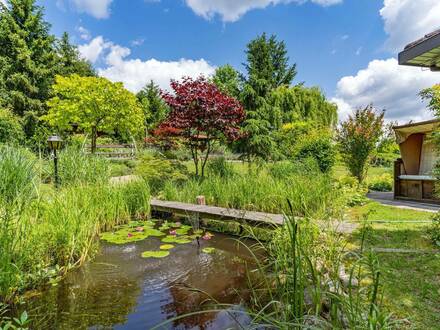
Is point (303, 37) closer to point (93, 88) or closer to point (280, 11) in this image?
point (280, 11)

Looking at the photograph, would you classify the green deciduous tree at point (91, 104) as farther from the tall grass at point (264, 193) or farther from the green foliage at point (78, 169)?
the tall grass at point (264, 193)

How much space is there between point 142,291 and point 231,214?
2092 mm

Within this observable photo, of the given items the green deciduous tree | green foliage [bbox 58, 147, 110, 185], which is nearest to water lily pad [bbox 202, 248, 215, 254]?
green foliage [bbox 58, 147, 110, 185]

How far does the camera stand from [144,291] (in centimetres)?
292

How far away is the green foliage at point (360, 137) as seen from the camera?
296 inches

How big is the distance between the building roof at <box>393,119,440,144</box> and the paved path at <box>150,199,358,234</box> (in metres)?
3.58

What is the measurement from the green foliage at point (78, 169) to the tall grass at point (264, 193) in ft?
5.27

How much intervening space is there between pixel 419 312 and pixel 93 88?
1685cm

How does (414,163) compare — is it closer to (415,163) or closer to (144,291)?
(415,163)

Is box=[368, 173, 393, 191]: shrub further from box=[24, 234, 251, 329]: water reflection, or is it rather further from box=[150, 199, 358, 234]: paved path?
box=[24, 234, 251, 329]: water reflection

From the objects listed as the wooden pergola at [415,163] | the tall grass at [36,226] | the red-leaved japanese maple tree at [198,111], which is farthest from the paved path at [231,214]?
the wooden pergola at [415,163]

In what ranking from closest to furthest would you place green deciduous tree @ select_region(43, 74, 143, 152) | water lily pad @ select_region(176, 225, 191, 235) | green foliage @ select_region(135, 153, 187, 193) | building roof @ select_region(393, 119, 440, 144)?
water lily pad @ select_region(176, 225, 191, 235), building roof @ select_region(393, 119, 440, 144), green foliage @ select_region(135, 153, 187, 193), green deciduous tree @ select_region(43, 74, 143, 152)

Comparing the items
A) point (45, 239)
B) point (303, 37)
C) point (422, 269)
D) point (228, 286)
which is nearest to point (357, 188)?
point (422, 269)

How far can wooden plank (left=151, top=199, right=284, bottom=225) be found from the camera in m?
4.27
